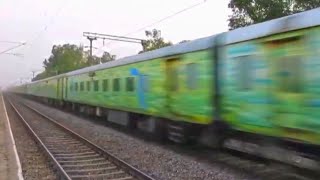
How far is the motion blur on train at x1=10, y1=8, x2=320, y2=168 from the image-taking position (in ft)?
26.7

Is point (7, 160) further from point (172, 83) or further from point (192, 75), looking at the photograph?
point (192, 75)

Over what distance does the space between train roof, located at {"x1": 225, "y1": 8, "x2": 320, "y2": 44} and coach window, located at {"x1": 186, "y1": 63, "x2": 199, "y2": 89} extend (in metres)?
1.77

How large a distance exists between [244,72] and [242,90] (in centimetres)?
35

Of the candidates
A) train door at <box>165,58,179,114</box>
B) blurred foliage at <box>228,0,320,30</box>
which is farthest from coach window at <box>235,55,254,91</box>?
blurred foliage at <box>228,0,320,30</box>

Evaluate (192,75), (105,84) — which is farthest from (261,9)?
(192,75)

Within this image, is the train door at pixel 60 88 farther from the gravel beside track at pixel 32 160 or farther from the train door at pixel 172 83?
the train door at pixel 172 83

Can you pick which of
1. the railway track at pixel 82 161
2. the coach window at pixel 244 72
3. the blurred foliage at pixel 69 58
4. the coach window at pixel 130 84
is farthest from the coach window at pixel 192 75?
the blurred foliage at pixel 69 58

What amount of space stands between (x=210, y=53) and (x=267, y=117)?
10.0ft

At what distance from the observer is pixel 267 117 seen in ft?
30.0

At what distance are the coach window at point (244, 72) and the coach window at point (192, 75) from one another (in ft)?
7.24

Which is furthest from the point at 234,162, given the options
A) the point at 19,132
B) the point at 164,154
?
the point at 19,132

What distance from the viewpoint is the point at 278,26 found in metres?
8.90

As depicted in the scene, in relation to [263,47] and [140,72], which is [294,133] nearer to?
[263,47]

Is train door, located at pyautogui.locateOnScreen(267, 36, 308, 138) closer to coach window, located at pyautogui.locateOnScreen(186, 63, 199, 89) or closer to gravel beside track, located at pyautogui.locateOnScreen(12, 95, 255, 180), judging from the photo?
gravel beside track, located at pyautogui.locateOnScreen(12, 95, 255, 180)
